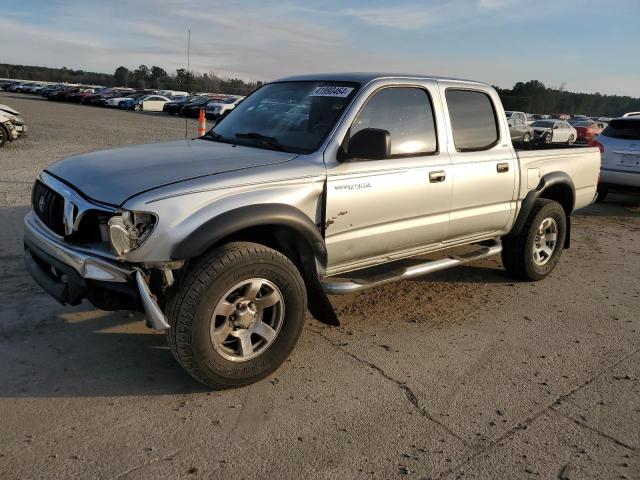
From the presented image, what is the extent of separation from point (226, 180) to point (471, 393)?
198 cm

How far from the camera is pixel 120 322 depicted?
4172 mm

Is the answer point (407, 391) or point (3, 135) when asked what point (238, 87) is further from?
Answer: point (407, 391)

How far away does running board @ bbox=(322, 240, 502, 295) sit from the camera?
3766 mm

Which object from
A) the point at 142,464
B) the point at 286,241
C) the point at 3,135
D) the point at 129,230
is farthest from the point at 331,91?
the point at 3,135

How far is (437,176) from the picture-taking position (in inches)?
168

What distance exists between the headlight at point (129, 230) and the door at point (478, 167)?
2.49 meters

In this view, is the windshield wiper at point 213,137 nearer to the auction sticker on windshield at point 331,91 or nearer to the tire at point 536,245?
the auction sticker on windshield at point 331,91

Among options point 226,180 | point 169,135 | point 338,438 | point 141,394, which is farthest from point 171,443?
point 169,135

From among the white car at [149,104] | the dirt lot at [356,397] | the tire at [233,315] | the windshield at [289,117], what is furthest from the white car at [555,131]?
the white car at [149,104]

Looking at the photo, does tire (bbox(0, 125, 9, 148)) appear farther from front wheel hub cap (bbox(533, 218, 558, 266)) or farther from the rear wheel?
the rear wheel

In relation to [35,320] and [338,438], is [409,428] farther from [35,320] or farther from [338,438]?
[35,320]

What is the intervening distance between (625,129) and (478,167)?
6935 mm

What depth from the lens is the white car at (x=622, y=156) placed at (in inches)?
377

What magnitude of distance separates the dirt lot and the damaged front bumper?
1.80ft
